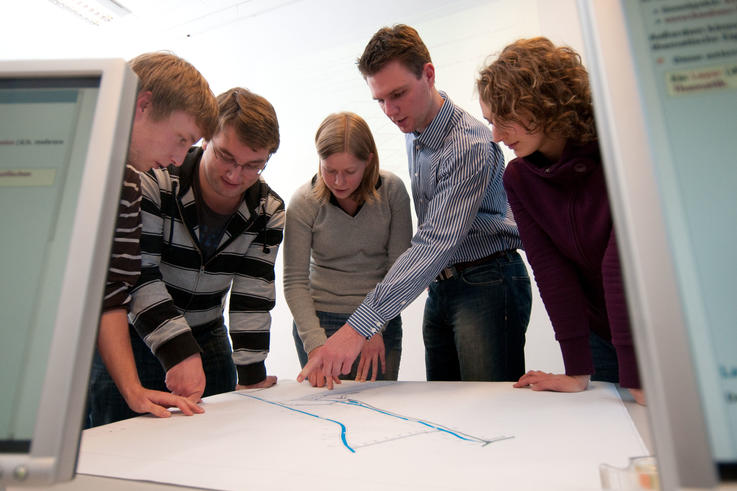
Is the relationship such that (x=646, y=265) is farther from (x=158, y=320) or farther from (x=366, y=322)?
(x=158, y=320)

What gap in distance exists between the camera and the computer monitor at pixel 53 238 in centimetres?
33

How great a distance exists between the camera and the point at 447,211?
3.78 feet

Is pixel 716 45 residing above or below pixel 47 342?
above

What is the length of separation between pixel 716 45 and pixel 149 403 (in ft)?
3.01

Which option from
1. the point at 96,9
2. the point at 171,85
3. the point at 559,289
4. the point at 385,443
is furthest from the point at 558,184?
the point at 96,9

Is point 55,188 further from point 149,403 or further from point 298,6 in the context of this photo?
point 298,6

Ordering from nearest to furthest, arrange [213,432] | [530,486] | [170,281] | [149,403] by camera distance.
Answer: [530,486] < [213,432] < [149,403] < [170,281]

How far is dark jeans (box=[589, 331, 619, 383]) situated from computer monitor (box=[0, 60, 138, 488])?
3.32 feet

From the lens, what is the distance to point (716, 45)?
0.31 meters

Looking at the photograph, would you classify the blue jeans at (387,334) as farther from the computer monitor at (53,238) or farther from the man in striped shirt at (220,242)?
the computer monitor at (53,238)

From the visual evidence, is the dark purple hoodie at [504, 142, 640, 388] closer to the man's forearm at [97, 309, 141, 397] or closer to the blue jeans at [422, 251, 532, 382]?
the blue jeans at [422, 251, 532, 382]

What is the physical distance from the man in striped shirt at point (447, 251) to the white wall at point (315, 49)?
1.06 metres

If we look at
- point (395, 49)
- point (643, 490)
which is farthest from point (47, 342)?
point (395, 49)

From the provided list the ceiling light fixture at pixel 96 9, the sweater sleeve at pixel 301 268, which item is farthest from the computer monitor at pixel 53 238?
the ceiling light fixture at pixel 96 9
